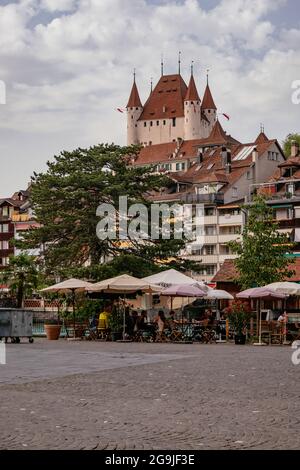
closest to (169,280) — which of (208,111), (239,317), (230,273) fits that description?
(239,317)

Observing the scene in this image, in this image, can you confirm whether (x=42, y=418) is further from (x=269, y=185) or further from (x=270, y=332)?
(x=269, y=185)

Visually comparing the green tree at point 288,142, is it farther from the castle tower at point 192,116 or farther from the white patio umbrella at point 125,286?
the white patio umbrella at point 125,286

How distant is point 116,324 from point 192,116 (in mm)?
140149

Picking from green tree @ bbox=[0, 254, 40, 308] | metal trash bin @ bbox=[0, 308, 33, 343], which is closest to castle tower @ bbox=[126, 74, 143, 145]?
green tree @ bbox=[0, 254, 40, 308]

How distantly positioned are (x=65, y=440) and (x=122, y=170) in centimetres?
4390

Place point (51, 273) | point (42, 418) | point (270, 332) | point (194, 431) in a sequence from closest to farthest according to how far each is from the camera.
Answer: point (194, 431)
point (42, 418)
point (270, 332)
point (51, 273)

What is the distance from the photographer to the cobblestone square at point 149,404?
1007cm

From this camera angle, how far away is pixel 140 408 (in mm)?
12859

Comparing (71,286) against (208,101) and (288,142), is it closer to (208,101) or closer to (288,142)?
(288,142)

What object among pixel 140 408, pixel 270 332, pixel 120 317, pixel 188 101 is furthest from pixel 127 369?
pixel 188 101

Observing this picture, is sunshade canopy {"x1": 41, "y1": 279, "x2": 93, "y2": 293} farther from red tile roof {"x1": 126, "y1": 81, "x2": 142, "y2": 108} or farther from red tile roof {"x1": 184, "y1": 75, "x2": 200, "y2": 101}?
red tile roof {"x1": 126, "y1": 81, "x2": 142, "y2": 108}

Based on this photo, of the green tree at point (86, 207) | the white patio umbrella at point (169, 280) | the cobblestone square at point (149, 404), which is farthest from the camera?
the green tree at point (86, 207)

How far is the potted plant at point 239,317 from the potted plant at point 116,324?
4502mm

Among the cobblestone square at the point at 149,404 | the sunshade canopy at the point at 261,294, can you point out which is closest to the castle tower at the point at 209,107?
the sunshade canopy at the point at 261,294
